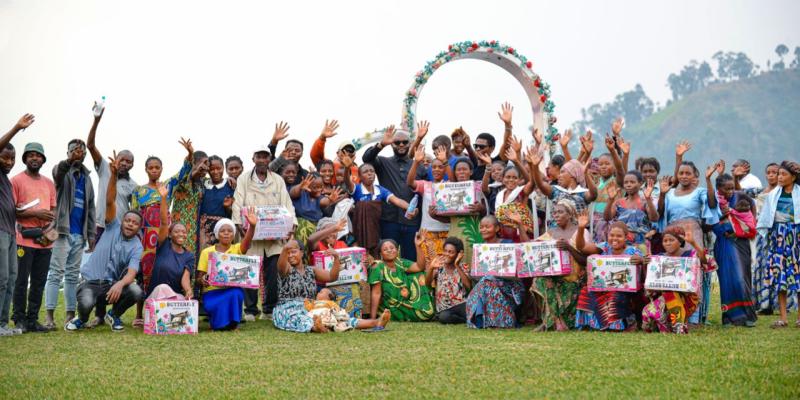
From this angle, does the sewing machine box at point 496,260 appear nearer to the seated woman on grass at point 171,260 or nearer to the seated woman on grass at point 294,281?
the seated woman on grass at point 294,281

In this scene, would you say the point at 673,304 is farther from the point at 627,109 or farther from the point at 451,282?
the point at 627,109

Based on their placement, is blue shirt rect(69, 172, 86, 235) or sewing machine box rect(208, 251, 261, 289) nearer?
sewing machine box rect(208, 251, 261, 289)

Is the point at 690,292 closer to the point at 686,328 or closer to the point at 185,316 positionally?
the point at 686,328

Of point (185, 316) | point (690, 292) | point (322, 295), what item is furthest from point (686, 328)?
point (185, 316)

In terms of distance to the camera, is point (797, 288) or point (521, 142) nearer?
point (797, 288)

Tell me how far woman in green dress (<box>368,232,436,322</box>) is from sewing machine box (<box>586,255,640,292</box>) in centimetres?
226

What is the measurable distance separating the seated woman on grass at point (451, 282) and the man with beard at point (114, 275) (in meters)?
3.36

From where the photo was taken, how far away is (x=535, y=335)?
364 inches

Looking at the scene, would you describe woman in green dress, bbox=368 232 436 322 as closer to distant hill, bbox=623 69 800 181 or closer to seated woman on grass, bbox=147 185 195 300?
seated woman on grass, bbox=147 185 195 300

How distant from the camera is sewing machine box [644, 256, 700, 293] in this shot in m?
9.24

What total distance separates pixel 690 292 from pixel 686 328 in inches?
15.2

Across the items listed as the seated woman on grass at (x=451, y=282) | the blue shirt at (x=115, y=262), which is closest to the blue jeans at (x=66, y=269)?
the blue shirt at (x=115, y=262)

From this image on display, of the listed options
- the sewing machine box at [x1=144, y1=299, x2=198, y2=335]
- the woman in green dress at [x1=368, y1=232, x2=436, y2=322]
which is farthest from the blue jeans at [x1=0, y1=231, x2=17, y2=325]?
the woman in green dress at [x1=368, y1=232, x2=436, y2=322]

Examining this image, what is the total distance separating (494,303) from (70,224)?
4.85 metres
